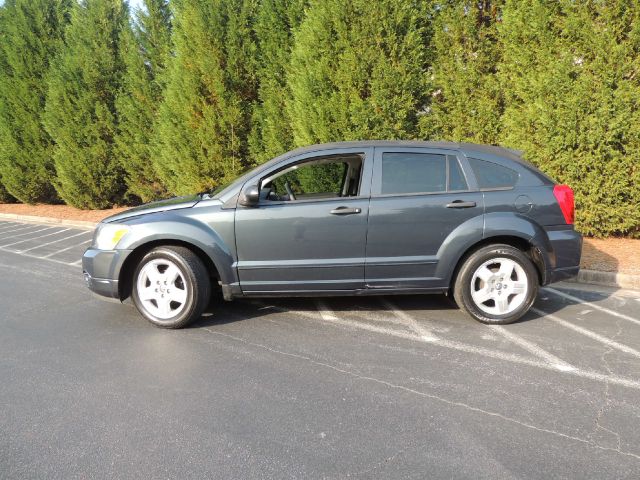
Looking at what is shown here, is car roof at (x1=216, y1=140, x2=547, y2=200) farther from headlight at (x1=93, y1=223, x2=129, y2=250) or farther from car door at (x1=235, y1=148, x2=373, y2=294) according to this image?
headlight at (x1=93, y1=223, x2=129, y2=250)

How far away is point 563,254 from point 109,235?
13.5 feet

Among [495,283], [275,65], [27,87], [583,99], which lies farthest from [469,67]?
[27,87]

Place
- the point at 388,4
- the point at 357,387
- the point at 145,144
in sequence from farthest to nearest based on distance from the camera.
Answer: the point at 145,144
the point at 388,4
the point at 357,387

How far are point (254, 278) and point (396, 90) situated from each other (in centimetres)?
471

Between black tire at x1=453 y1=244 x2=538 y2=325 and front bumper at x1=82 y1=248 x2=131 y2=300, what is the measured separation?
3045 mm

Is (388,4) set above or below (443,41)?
above

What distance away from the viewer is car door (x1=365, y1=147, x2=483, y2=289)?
161 inches

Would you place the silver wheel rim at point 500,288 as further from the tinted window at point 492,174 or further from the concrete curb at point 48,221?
the concrete curb at point 48,221

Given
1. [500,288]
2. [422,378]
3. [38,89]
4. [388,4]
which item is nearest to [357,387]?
[422,378]

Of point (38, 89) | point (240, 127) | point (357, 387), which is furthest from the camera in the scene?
point (38, 89)

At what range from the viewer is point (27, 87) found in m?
13.2

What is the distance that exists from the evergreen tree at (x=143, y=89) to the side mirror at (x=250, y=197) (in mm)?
7665

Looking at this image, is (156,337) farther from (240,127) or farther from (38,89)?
(38,89)

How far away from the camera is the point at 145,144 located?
1119 centimetres
